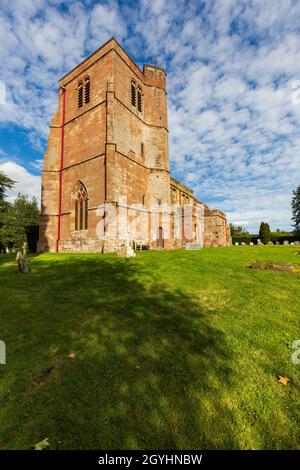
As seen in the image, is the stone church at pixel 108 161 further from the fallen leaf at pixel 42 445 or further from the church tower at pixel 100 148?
the fallen leaf at pixel 42 445

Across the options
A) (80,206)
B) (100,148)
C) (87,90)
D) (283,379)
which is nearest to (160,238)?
(80,206)

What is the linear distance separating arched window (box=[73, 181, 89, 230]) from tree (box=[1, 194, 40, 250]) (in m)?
13.8

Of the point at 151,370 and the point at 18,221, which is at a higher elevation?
the point at 18,221

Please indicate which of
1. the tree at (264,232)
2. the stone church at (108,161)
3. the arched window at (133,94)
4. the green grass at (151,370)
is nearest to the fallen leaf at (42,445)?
the green grass at (151,370)

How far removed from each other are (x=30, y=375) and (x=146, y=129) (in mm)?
25930

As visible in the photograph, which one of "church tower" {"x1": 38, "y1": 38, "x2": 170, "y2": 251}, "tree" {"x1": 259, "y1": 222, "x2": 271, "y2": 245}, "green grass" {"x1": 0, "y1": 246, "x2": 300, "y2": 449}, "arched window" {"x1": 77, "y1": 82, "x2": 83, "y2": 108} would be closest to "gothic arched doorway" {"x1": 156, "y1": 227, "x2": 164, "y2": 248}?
"church tower" {"x1": 38, "y1": 38, "x2": 170, "y2": 251}

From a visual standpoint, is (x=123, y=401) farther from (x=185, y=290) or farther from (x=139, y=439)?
(x=185, y=290)

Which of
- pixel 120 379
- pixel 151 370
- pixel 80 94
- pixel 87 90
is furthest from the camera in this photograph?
pixel 80 94

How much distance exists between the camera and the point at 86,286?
773 cm

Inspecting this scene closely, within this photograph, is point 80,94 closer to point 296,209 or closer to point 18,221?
point 18,221

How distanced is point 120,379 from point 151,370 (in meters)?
0.47

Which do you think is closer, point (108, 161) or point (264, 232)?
point (108, 161)

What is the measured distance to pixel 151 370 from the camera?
10.9 feet

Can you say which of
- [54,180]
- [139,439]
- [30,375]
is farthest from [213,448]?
[54,180]
